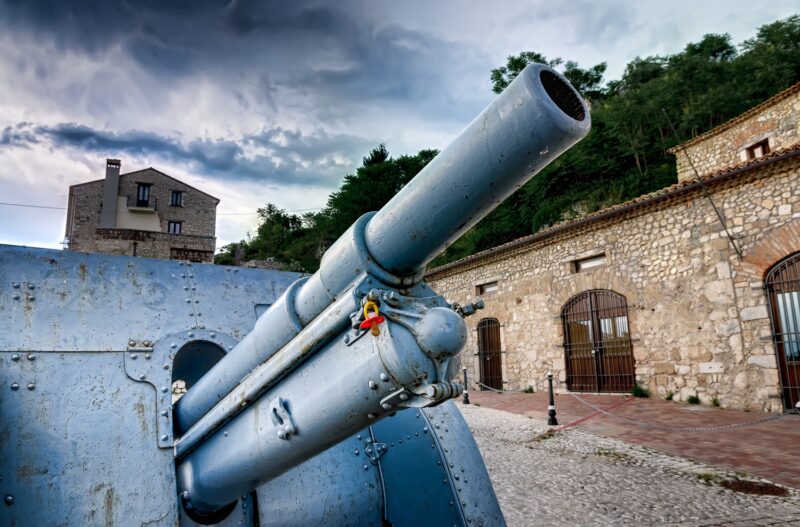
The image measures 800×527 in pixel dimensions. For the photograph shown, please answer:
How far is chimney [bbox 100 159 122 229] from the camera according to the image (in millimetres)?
29891

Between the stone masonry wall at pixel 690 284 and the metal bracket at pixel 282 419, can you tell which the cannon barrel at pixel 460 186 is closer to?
the metal bracket at pixel 282 419

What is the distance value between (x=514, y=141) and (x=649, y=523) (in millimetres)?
3715

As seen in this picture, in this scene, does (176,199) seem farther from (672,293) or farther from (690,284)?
(690,284)

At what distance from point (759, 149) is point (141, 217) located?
29.6m

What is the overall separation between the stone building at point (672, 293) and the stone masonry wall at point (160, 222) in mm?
20595

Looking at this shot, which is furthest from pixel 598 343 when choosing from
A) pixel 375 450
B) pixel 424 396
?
pixel 424 396

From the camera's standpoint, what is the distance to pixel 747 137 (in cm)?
1561

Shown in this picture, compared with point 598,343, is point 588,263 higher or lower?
higher

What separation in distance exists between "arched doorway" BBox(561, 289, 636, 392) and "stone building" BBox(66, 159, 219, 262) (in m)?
22.1

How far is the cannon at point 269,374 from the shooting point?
1.45 m

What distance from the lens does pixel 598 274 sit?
1162 cm

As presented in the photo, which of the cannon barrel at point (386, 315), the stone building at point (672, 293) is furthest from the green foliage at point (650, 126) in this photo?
the cannon barrel at point (386, 315)

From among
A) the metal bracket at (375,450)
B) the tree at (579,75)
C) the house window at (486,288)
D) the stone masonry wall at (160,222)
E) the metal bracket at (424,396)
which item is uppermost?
the tree at (579,75)

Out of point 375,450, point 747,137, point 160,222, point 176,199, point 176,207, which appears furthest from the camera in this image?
point 176,199
